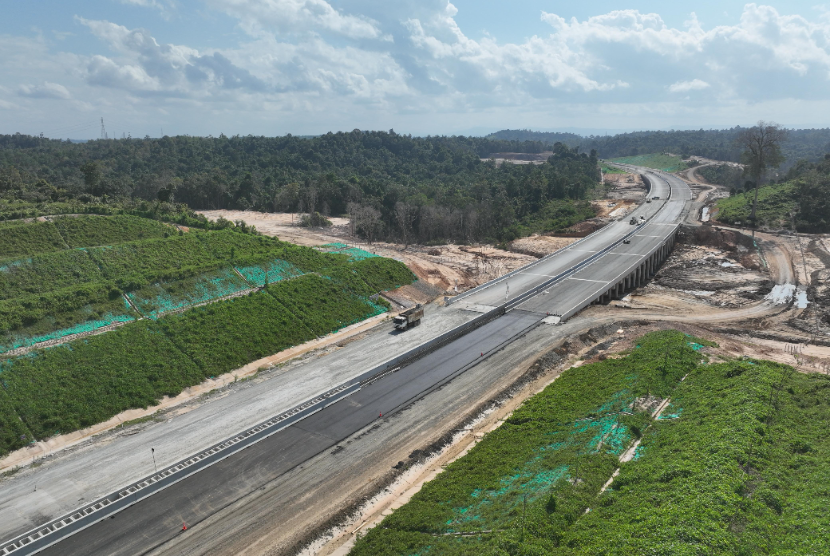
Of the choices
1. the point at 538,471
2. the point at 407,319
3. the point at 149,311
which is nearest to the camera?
the point at 538,471

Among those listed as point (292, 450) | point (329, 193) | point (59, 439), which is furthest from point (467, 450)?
point (329, 193)

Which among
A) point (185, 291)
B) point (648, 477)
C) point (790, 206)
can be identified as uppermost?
point (790, 206)

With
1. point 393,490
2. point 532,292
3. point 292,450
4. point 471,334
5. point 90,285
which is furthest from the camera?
point 532,292

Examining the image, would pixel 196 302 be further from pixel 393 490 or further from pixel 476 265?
pixel 476 265

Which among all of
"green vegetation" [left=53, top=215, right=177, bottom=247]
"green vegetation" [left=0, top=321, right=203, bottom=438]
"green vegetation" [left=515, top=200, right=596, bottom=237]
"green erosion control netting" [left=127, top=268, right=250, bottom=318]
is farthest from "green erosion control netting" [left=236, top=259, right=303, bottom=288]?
"green vegetation" [left=515, top=200, right=596, bottom=237]

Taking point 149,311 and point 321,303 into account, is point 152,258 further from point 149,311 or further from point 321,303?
point 321,303

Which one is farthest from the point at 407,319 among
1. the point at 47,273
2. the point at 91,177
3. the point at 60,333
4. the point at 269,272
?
the point at 91,177
